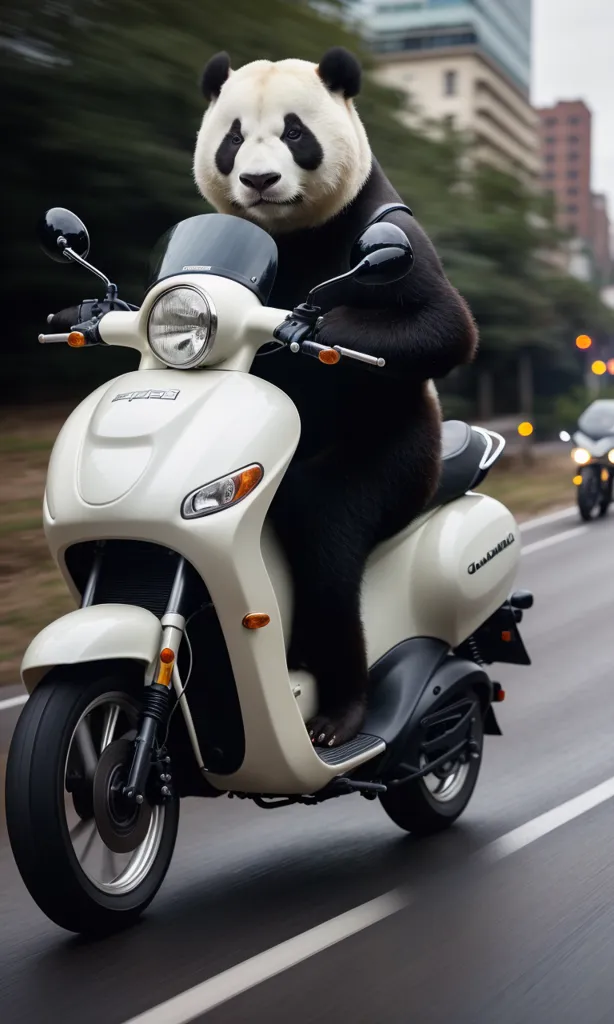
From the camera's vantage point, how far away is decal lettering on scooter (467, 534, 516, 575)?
15.7 ft

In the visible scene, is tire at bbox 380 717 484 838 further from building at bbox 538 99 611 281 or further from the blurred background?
building at bbox 538 99 611 281

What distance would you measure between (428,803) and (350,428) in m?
1.24

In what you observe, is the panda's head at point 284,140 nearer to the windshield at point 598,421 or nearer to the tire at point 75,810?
the tire at point 75,810

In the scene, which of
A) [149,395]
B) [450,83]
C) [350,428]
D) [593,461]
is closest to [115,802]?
[149,395]

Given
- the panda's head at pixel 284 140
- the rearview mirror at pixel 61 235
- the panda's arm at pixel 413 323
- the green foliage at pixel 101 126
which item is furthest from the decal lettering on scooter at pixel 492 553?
the green foliage at pixel 101 126

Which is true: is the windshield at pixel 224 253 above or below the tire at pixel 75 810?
above

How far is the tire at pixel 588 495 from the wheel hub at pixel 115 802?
461 inches

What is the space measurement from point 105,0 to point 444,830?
9871 millimetres

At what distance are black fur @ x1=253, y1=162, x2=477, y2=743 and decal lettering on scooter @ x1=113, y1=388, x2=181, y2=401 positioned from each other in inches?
18.5

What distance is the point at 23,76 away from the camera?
12.3 m

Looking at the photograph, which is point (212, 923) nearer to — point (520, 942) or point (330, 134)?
point (520, 942)

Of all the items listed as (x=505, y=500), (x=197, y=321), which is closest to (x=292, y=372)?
(x=197, y=321)

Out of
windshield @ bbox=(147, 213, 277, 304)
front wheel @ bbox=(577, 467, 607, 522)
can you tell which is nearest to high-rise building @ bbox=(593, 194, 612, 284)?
front wheel @ bbox=(577, 467, 607, 522)

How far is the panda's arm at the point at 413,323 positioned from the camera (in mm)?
4105
